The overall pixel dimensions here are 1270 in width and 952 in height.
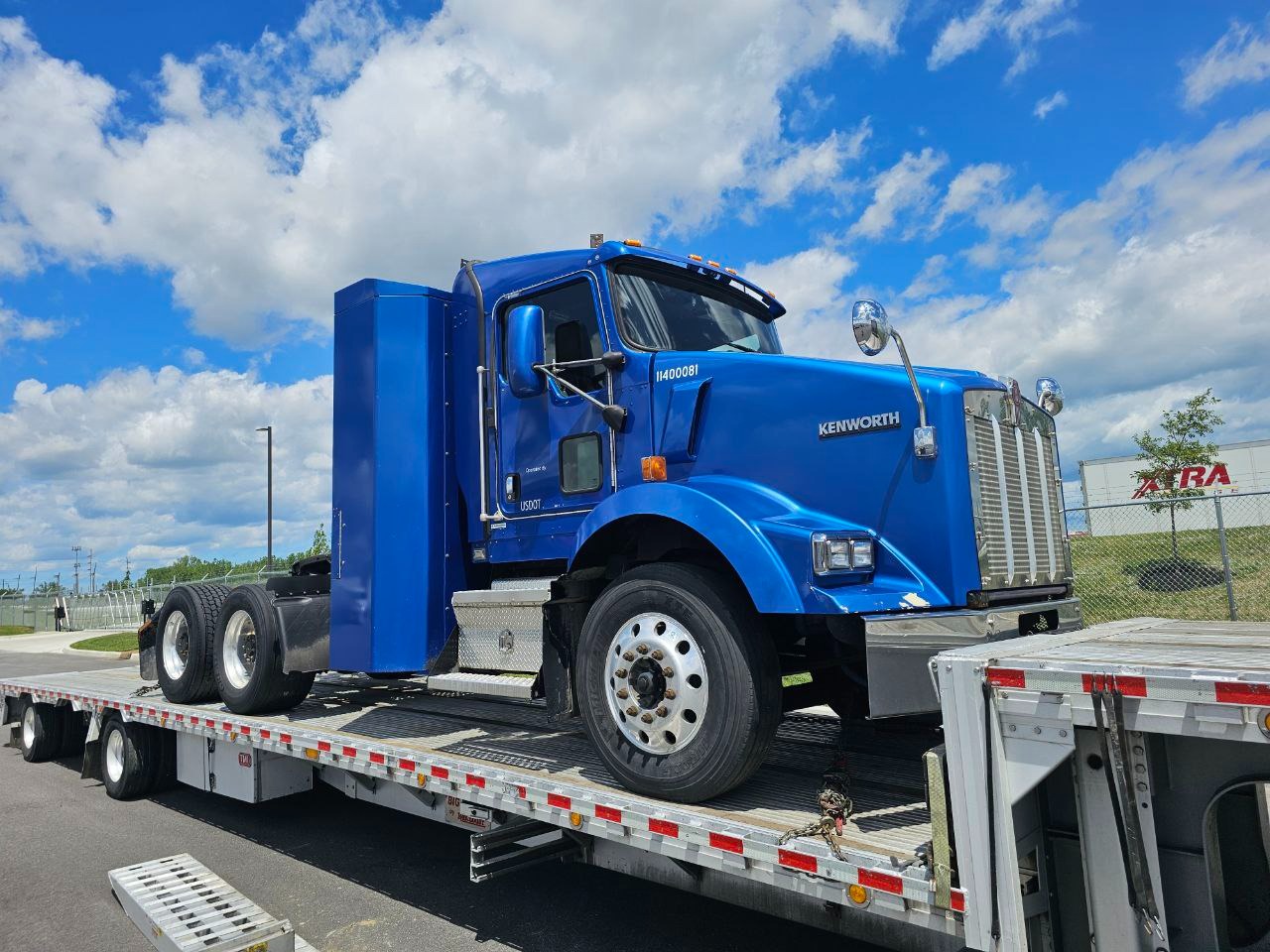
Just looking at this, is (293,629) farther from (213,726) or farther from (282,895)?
(282,895)

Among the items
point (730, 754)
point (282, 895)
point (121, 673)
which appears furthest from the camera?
point (121, 673)

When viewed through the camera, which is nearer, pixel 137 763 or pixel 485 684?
pixel 485 684

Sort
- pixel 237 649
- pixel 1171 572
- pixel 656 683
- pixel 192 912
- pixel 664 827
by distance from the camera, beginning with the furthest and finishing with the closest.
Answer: pixel 1171 572 < pixel 237 649 < pixel 192 912 < pixel 656 683 < pixel 664 827

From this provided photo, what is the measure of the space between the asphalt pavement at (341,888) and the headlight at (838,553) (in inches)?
71.6

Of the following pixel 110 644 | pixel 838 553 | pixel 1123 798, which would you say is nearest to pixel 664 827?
pixel 838 553

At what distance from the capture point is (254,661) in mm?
6770

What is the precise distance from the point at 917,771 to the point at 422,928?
102 inches

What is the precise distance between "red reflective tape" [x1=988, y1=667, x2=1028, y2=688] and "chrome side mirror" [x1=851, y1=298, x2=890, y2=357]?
1352mm

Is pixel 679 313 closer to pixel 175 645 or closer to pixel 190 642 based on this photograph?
pixel 190 642

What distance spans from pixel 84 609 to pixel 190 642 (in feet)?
134

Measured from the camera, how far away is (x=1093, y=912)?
8.45ft

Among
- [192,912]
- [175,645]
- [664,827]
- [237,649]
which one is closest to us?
[664,827]

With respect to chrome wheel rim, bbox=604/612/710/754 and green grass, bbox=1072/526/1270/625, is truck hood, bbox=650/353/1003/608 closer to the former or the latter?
chrome wheel rim, bbox=604/612/710/754

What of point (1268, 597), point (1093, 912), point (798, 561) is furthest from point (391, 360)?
point (1268, 597)
